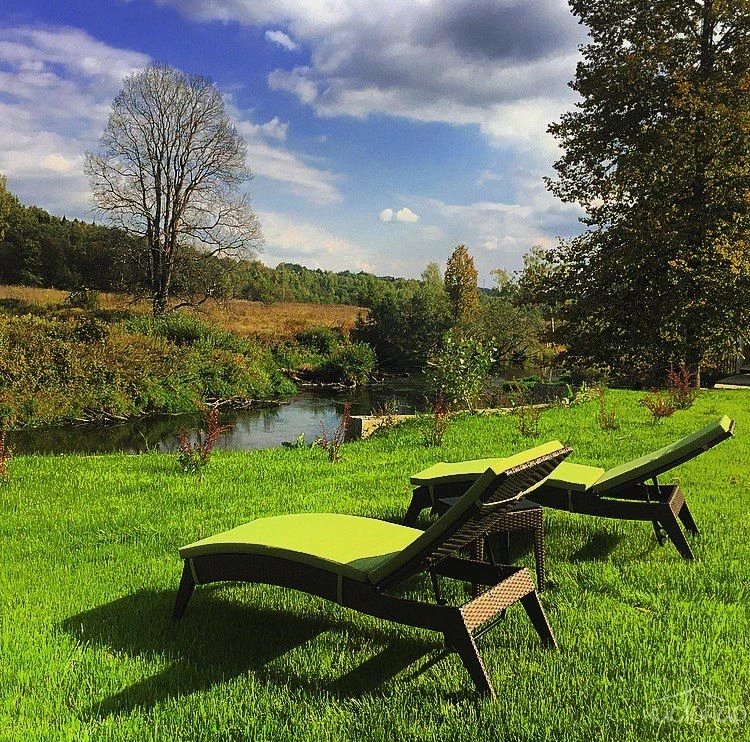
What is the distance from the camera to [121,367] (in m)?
19.9

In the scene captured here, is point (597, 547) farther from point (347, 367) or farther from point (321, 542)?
point (347, 367)

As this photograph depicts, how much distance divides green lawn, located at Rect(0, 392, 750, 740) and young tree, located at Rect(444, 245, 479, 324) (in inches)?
1261

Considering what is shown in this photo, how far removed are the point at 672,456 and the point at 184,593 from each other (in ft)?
9.64

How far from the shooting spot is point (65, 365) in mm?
18938

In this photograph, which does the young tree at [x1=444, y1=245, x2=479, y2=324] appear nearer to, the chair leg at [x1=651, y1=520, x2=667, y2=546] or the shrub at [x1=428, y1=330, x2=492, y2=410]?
the shrub at [x1=428, y1=330, x2=492, y2=410]

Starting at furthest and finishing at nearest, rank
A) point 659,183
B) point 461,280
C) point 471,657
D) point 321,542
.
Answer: point 461,280, point 659,183, point 321,542, point 471,657

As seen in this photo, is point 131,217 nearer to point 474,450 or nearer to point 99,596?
point 474,450

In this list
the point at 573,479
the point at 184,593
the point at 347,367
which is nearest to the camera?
the point at 184,593

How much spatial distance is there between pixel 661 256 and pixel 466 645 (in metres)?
13.9

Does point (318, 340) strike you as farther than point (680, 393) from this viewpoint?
Yes

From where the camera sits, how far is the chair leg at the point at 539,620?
2.97 m

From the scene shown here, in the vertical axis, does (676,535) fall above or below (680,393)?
below

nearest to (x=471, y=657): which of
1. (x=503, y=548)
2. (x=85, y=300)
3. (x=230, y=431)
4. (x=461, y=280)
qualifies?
(x=503, y=548)

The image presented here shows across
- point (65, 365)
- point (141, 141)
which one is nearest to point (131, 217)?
point (141, 141)
